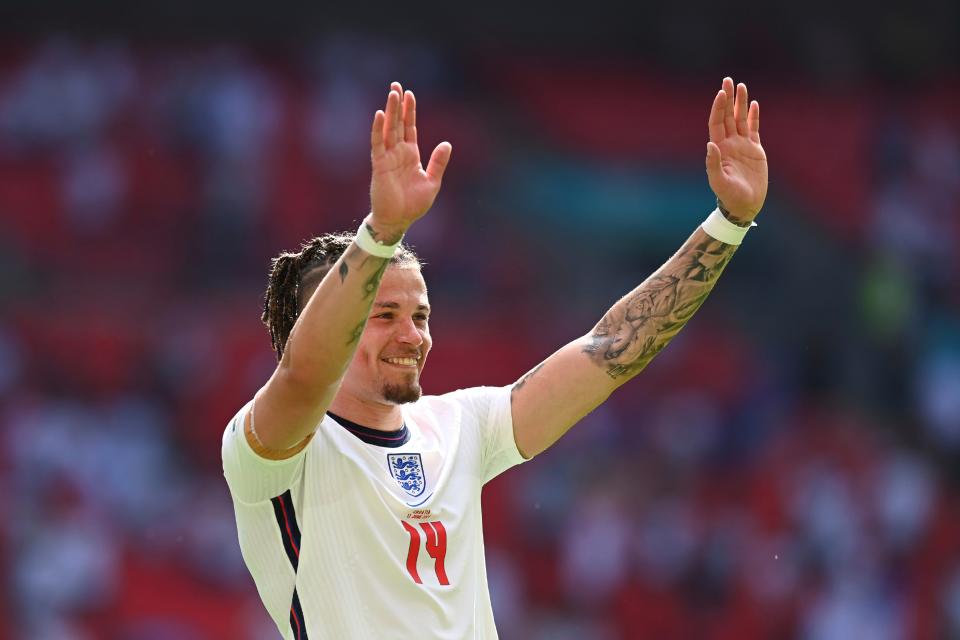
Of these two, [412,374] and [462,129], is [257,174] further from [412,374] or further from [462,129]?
[412,374]

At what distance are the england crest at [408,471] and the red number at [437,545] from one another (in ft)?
0.34

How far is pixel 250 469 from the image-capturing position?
3963 mm

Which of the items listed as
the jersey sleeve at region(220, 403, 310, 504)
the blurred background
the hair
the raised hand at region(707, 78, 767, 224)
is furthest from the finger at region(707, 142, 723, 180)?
the blurred background

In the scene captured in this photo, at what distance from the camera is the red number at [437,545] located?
4.22 meters

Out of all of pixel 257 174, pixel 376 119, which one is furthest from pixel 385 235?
pixel 257 174

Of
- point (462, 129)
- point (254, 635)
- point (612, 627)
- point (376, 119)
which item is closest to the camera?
point (376, 119)

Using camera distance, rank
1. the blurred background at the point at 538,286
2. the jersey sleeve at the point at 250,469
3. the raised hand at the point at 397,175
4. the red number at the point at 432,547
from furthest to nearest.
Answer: the blurred background at the point at 538,286 → the red number at the point at 432,547 → the jersey sleeve at the point at 250,469 → the raised hand at the point at 397,175

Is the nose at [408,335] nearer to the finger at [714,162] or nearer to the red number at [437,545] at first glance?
the red number at [437,545]

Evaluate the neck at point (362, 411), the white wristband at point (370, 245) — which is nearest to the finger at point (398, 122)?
the white wristband at point (370, 245)

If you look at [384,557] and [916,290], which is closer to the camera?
[384,557]

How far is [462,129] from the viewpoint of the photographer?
18250mm

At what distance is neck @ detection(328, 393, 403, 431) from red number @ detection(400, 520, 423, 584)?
34 cm

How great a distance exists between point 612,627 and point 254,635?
309 cm

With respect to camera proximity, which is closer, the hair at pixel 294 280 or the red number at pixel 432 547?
the red number at pixel 432 547
